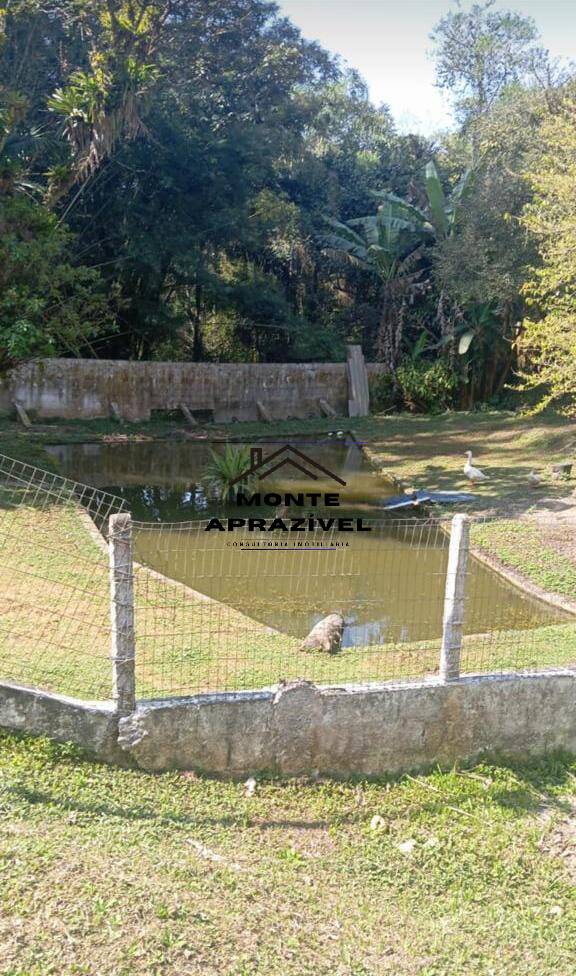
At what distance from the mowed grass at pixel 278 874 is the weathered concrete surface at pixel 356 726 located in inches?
5.5

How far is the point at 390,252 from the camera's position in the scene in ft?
66.5

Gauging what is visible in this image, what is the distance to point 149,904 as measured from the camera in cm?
350

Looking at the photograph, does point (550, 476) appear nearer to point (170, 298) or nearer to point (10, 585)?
point (10, 585)

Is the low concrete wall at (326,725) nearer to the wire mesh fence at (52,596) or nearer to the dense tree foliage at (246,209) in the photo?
the wire mesh fence at (52,596)

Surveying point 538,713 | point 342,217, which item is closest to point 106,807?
point 538,713

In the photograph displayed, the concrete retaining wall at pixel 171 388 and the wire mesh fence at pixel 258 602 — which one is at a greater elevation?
the concrete retaining wall at pixel 171 388

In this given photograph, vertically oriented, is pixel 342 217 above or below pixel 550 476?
above

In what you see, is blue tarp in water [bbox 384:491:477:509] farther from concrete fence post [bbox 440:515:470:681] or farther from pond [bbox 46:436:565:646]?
concrete fence post [bbox 440:515:470:681]

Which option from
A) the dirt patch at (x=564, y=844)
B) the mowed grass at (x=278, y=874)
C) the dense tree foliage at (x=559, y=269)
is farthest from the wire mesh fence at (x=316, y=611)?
the dense tree foliage at (x=559, y=269)

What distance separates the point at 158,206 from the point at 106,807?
16924 mm

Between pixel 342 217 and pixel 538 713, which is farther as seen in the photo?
pixel 342 217

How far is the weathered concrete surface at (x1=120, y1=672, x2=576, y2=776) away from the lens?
4.60m

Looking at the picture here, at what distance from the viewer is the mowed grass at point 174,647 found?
5.47 m

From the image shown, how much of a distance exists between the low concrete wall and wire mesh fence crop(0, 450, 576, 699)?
36 centimetres
